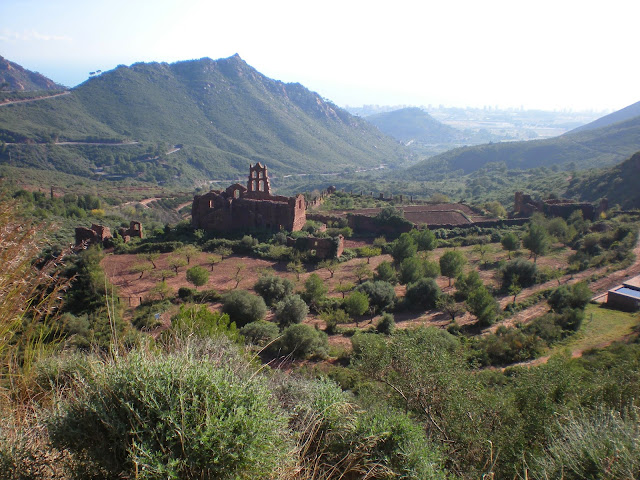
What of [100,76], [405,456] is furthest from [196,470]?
[100,76]

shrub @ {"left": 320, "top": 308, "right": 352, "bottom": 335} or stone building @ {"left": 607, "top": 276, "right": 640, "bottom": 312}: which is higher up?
stone building @ {"left": 607, "top": 276, "right": 640, "bottom": 312}

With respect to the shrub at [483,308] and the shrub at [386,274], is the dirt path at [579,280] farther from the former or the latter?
the shrub at [386,274]

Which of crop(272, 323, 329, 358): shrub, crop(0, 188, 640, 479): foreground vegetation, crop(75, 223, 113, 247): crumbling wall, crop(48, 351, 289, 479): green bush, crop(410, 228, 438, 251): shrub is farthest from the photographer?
crop(410, 228, 438, 251): shrub

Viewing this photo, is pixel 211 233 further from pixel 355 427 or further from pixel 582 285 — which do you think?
pixel 355 427

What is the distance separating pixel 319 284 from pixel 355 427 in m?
15.9

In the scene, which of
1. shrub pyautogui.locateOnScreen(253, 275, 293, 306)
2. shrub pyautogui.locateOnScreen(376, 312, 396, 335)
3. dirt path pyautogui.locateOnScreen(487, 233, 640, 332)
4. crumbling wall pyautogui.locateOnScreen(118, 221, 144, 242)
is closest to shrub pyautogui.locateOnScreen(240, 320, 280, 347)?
shrub pyautogui.locateOnScreen(376, 312, 396, 335)

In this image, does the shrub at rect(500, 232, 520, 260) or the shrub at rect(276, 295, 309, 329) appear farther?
the shrub at rect(500, 232, 520, 260)

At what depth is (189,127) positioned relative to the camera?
96188mm

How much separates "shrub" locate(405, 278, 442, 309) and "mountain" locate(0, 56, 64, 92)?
123829mm

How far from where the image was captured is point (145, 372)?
10.6 ft

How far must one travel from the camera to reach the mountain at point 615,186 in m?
42.2

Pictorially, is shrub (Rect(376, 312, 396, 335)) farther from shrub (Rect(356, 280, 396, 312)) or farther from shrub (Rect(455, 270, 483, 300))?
Result: shrub (Rect(455, 270, 483, 300))

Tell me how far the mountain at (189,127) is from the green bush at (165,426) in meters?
69.7

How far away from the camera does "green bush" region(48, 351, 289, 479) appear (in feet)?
9.86
